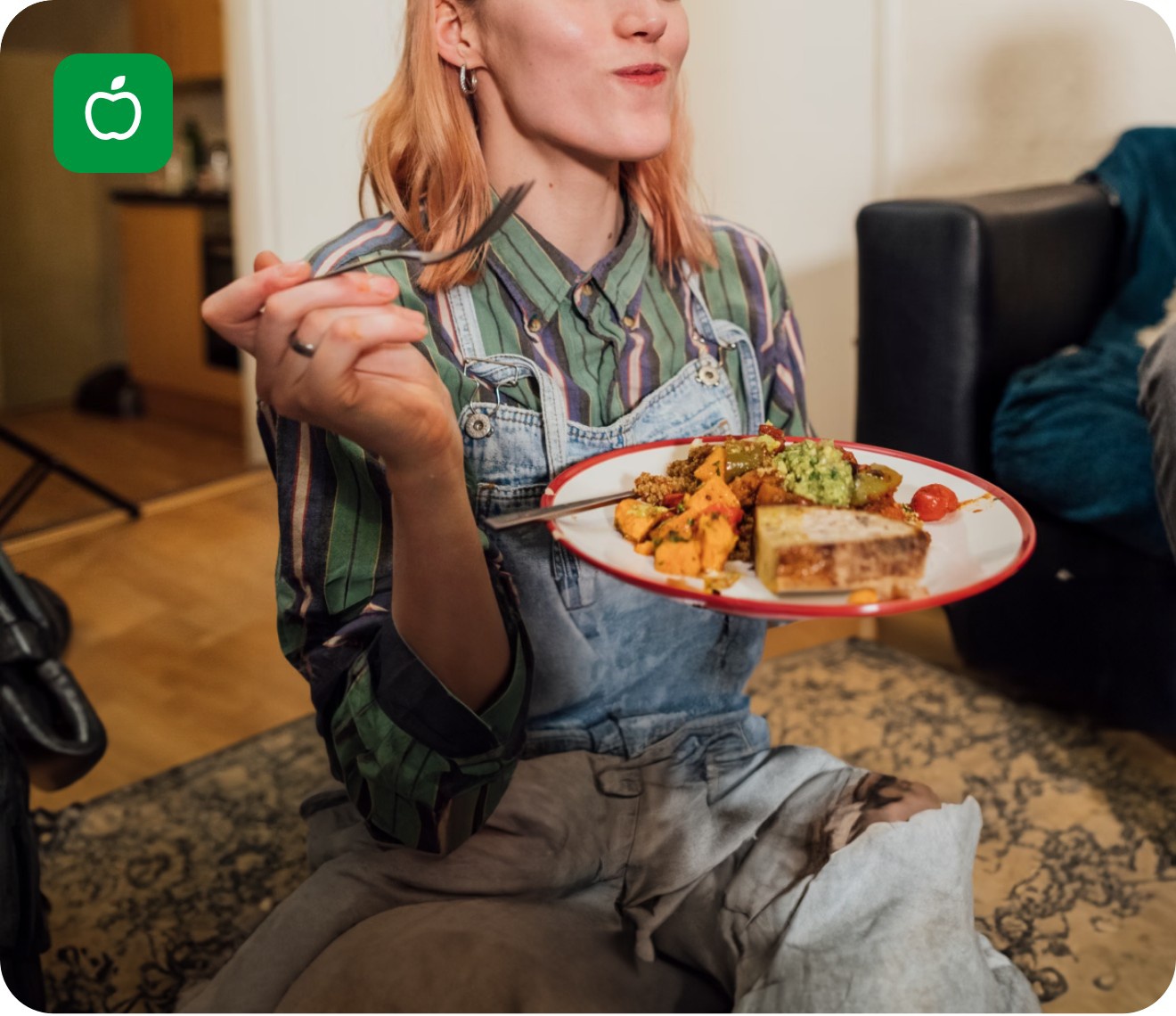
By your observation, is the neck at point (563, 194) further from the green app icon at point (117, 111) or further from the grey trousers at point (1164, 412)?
the grey trousers at point (1164, 412)

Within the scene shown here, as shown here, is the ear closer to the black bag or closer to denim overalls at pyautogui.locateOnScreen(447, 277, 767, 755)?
denim overalls at pyautogui.locateOnScreen(447, 277, 767, 755)

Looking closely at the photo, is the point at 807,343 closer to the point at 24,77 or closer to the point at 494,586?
the point at 494,586

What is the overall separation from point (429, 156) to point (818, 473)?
43 centimetres

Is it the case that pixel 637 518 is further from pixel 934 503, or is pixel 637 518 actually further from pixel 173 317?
pixel 173 317

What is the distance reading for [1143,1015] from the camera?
94 centimetres

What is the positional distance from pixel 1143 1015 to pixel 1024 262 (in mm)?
1121

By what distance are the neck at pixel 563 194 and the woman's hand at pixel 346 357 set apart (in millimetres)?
298

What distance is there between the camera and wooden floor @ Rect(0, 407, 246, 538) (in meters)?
3.15

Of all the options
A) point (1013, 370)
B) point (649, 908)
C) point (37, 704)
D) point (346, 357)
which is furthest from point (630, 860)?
point (1013, 370)

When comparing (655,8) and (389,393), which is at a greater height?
(655,8)

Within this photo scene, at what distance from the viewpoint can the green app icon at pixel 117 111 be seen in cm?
113

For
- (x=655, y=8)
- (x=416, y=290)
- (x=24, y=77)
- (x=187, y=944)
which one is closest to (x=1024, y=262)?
(x=655, y=8)

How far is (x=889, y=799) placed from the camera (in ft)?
2.66

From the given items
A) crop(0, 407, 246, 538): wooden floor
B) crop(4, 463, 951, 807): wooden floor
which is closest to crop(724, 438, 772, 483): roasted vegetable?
crop(4, 463, 951, 807): wooden floor
